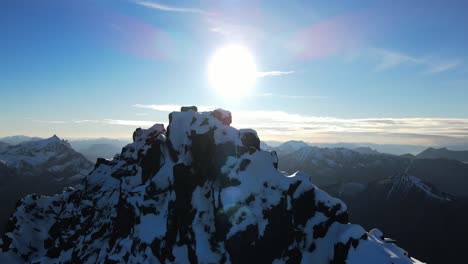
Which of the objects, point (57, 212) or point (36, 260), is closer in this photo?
point (36, 260)

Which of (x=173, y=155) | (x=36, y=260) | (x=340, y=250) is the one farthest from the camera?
(x=36, y=260)

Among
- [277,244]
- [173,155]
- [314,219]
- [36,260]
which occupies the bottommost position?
[36,260]

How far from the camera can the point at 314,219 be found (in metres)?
108

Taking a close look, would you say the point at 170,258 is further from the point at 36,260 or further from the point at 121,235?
the point at 36,260

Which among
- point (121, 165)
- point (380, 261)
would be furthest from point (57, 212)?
point (380, 261)

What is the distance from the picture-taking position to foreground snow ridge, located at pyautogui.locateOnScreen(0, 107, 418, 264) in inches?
3976

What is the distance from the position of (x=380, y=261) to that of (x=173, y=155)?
79.5 m

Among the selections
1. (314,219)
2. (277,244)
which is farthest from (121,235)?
(314,219)

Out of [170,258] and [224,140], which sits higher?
[224,140]

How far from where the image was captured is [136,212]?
125m

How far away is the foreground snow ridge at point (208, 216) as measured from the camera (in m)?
101

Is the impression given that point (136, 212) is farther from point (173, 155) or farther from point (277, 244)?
point (277, 244)

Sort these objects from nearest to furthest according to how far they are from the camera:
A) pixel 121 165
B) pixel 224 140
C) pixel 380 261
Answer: pixel 380 261 → pixel 224 140 → pixel 121 165

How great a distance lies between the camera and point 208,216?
112625 millimetres
